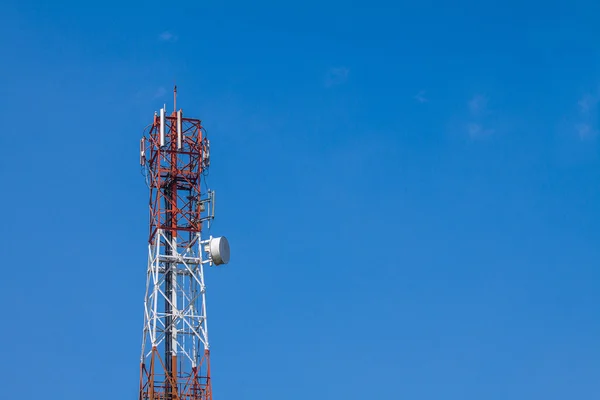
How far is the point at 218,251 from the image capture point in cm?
11525

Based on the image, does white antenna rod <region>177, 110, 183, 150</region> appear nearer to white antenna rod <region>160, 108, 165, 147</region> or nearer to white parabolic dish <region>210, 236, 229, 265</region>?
white antenna rod <region>160, 108, 165, 147</region>

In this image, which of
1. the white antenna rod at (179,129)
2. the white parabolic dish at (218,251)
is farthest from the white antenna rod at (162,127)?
the white parabolic dish at (218,251)

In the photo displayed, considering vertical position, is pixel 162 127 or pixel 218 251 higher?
pixel 162 127

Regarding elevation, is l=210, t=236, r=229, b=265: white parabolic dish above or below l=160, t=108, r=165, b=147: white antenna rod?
below

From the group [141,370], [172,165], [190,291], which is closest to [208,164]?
[172,165]

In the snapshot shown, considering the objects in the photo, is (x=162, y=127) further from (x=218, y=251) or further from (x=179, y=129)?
(x=218, y=251)

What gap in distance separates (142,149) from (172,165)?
3115 mm

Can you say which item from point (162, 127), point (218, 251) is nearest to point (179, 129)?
point (162, 127)

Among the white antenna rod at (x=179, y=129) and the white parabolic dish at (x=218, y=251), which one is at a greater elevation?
Answer: the white antenna rod at (x=179, y=129)

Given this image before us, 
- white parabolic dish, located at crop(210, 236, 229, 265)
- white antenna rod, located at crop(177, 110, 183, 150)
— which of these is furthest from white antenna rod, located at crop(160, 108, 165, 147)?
white parabolic dish, located at crop(210, 236, 229, 265)

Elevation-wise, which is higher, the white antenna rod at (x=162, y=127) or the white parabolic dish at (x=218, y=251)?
the white antenna rod at (x=162, y=127)

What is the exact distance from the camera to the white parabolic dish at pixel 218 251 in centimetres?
11525

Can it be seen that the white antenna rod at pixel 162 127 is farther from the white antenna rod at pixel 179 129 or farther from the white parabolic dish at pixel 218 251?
the white parabolic dish at pixel 218 251

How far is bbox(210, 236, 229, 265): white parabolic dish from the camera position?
11525 centimetres
